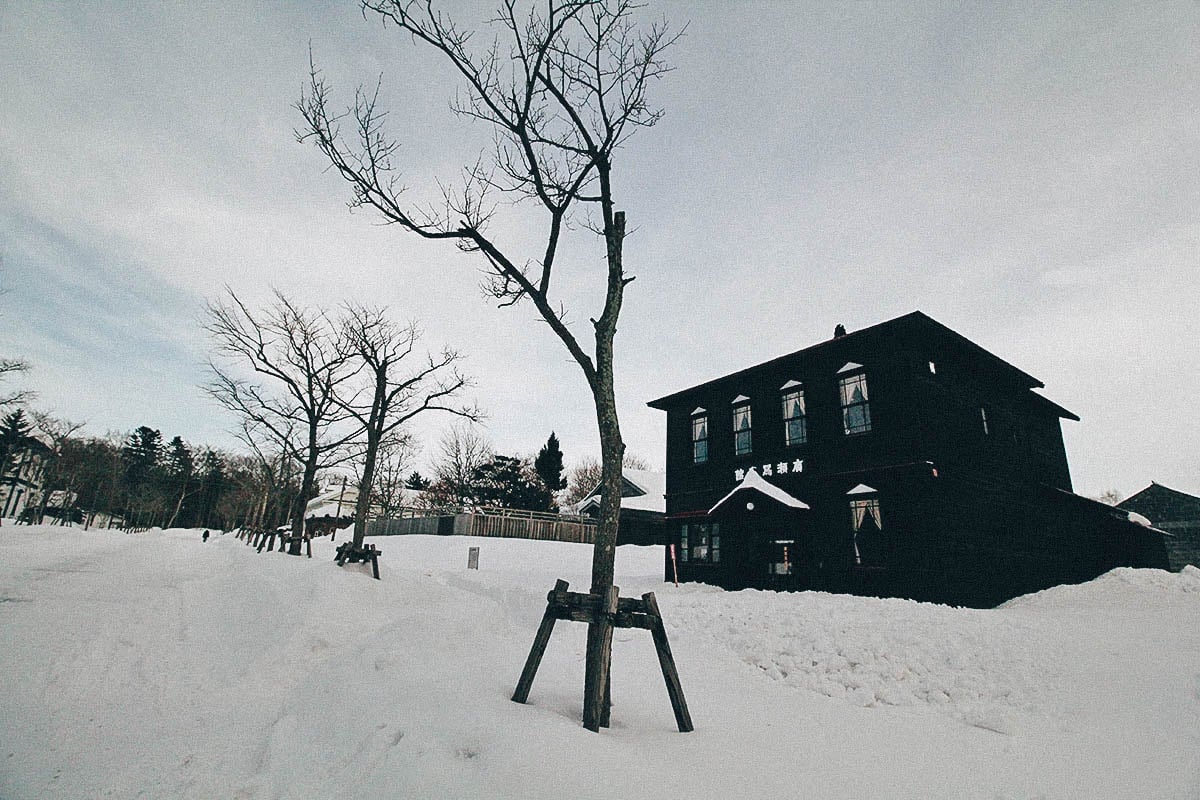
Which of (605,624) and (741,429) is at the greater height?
(741,429)

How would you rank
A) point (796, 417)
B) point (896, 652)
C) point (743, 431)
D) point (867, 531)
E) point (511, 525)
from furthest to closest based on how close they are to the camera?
point (511, 525) → point (743, 431) → point (796, 417) → point (867, 531) → point (896, 652)

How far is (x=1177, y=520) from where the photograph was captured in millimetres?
27516

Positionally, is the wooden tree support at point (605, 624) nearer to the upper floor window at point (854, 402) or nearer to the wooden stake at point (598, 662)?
the wooden stake at point (598, 662)

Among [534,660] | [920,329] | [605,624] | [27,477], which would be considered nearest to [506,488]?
[920,329]

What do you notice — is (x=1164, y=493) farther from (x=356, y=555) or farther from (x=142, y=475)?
(x=142, y=475)

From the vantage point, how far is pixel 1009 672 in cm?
825

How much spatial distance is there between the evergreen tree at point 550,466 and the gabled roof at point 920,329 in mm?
28777

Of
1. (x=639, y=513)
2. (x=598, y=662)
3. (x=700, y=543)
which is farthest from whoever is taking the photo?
(x=639, y=513)

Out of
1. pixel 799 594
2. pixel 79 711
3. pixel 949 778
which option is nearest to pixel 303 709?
pixel 79 711

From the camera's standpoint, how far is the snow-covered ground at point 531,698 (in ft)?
14.0

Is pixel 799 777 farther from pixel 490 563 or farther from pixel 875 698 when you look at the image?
pixel 490 563

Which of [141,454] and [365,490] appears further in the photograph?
[141,454]

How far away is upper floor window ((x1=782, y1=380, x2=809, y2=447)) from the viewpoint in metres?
17.3

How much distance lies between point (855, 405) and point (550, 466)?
119 ft
